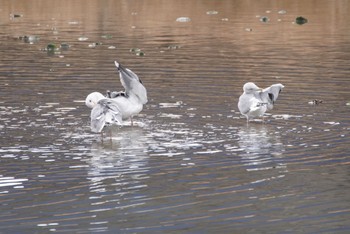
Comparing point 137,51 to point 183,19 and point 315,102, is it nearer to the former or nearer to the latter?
point 315,102

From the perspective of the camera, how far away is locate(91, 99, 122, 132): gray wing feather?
45.5ft

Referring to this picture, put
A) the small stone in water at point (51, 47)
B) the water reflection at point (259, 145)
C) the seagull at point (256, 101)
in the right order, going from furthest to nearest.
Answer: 1. the small stone in water at point (51, 47)
2. the seagull at point (256, 101)
3. the water reflection at point (259, 145)

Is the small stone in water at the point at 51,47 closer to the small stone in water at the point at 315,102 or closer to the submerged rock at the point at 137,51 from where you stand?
the submerged rock at the point at 137,51

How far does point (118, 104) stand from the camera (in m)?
14.6

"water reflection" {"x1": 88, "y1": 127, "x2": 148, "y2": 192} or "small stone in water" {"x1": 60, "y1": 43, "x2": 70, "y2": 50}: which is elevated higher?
"small stone in water" {"x1": 60, "y1": 43, "x2": 70, "y2": 50}

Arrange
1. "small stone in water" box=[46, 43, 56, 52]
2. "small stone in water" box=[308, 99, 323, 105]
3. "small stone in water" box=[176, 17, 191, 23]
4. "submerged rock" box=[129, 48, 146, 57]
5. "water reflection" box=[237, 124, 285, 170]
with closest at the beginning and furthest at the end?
"water reflection" box=[237, 124, 285, 170] < "small stone in water" box=[308, 99, 323, 105] < "submerged rock" box=[129, 48, 146, 57] < "small stone in water" box=[46, 43, 56, 52] < "small stone in water" box=[176, 17, 191, 23]

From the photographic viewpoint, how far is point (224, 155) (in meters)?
12.6

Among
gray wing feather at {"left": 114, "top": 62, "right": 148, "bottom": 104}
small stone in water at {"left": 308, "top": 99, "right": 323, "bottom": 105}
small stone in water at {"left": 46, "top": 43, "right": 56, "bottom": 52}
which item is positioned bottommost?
small stone in water at {"left": 308, "top": 99, "right": 323, "bottom": 105}

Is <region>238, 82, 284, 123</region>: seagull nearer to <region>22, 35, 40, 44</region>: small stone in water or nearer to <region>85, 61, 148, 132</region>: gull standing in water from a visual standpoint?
<region>85, 61, 148, 132</region>: gull standing in water

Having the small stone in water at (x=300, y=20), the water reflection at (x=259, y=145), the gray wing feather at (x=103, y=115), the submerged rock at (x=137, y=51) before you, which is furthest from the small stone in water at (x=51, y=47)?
the gray wing feather at (x=103, y=115)

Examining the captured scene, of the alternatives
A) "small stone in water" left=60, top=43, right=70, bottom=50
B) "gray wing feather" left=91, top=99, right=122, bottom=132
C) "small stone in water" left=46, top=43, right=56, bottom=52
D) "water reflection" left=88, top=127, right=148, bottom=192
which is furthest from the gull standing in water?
"small stone in water" left=60, top=43, right=70, bottom=50

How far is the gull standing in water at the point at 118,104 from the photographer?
13.9 meters

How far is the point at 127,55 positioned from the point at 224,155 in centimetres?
1265

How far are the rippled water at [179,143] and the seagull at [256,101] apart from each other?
25cm
